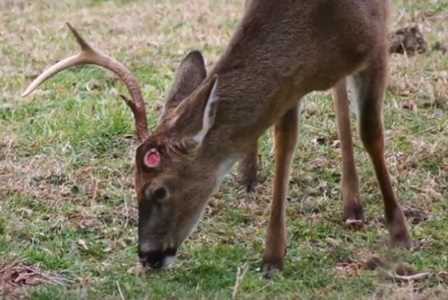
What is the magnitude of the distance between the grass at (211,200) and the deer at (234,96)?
0.98 feet

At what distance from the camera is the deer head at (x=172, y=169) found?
630cm

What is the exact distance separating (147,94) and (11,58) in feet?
6.81

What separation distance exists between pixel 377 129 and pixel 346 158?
58 centimetres

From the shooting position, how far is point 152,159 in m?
6.29

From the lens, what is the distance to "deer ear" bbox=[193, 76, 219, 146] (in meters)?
6.27

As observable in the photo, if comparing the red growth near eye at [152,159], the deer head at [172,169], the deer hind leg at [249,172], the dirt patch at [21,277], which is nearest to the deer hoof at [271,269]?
the deer head at [172,169]

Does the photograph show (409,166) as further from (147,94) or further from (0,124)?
(0,124)

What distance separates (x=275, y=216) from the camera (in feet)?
22.5

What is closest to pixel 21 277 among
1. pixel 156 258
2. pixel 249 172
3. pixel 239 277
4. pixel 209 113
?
pixel 156 258

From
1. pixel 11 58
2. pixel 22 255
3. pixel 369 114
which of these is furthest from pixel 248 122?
pixel 11 58

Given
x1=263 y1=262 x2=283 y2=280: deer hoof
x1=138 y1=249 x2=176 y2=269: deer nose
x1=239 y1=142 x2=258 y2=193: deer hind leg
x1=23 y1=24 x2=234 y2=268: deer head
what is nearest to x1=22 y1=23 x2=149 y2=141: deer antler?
x1=23 y1=24 x2=234 y2=268: deer head

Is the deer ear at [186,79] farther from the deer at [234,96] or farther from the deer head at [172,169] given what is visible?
the deer head at [172,169]

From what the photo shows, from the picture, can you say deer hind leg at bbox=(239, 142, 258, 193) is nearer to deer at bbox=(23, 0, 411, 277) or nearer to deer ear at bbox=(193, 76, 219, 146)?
deer at bbox=(23, 0, 411, 277)

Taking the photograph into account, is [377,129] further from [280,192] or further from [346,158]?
[280,192]
